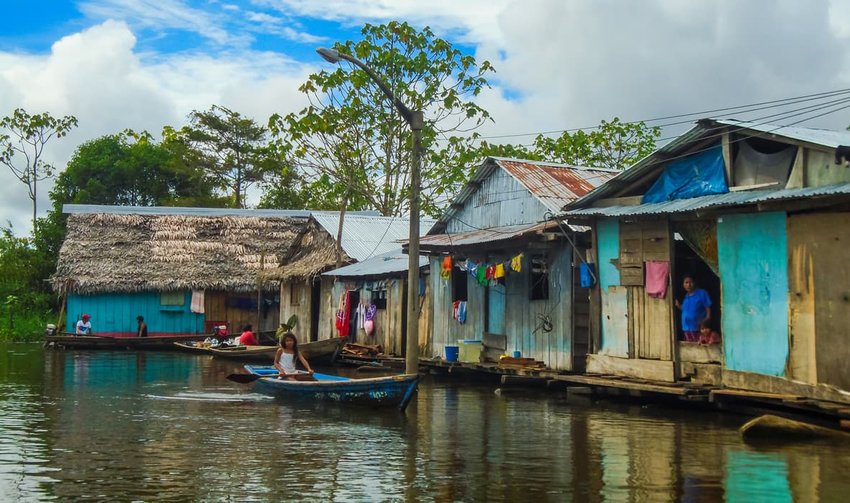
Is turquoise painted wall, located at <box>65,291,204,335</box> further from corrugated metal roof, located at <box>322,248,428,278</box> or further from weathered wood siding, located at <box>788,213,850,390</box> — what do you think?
weathered wood siding, located at <box>788,213,850,390</box>

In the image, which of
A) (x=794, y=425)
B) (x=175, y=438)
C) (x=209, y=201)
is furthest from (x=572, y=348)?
(x=209, y=201)

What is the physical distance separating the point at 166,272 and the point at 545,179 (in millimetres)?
21048

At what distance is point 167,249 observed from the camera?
131 ft

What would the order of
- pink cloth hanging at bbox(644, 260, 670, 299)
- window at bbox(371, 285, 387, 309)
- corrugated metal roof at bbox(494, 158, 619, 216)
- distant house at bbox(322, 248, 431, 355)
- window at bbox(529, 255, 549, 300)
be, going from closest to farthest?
pink cloth hanging at bbox(644, 260, 670, 299), window at bbox(529, 255, 549, 300), corrugated metal roof at bbox(494, 158, 619, 216), distant house at bbox(322, 248, 431, 355), window at bbox(371, 285, 387, 309)

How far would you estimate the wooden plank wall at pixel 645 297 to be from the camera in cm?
1670

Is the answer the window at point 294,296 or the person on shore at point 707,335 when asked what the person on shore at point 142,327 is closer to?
the window at point 294,296

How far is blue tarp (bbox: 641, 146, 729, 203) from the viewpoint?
638 inches

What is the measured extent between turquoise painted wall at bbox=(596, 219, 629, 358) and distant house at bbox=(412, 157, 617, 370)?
60 centimetres

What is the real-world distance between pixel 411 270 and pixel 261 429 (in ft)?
15.3

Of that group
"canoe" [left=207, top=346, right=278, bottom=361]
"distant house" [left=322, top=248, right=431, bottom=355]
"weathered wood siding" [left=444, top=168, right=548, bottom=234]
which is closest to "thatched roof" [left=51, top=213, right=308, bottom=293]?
"distant house" [left=322, top=248, right=431, bottom=355]

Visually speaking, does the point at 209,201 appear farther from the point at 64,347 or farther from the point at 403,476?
the point at 403,476

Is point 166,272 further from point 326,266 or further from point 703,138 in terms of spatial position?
point 703,138

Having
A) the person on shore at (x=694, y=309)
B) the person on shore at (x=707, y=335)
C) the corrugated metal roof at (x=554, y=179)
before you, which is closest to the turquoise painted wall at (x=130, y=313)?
the corrugated metal roof at (x=554, y=179)

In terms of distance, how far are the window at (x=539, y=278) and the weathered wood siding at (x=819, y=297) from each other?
7.18 m
